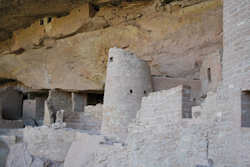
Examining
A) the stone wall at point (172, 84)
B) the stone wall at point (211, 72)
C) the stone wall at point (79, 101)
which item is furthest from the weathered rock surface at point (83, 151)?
the stone wall at point (79, 101)

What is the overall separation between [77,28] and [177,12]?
4.55 metres

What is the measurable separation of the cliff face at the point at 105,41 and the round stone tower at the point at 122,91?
278 centimetres

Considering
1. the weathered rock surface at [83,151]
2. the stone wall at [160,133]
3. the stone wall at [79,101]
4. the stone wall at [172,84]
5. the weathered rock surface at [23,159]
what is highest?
the stone wall at [172,84]

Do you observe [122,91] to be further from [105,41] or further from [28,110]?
[28,110]

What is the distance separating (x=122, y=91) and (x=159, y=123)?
309 cm

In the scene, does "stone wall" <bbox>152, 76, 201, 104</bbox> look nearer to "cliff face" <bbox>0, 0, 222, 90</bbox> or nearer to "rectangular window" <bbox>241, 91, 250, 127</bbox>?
"cliff face" <bbox>0, 0, 222, 90</bbox>

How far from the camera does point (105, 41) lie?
13828mm

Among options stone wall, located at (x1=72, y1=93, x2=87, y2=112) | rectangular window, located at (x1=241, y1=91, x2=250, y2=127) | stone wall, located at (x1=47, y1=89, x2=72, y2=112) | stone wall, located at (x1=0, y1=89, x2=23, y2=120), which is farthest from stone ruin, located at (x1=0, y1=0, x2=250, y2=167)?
stone wall, located at (x1=0, y1=89, x2=23, y2=120)

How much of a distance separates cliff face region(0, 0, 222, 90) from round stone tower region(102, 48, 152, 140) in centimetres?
278

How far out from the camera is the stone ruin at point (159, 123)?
5027mm

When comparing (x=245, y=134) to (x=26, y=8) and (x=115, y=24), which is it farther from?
(x=26, y=8)

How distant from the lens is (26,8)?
42.1ft

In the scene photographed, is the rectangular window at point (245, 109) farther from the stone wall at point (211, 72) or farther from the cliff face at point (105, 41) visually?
the cliff face at point (105, 41)

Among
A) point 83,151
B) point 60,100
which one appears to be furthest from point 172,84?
point 60,100
